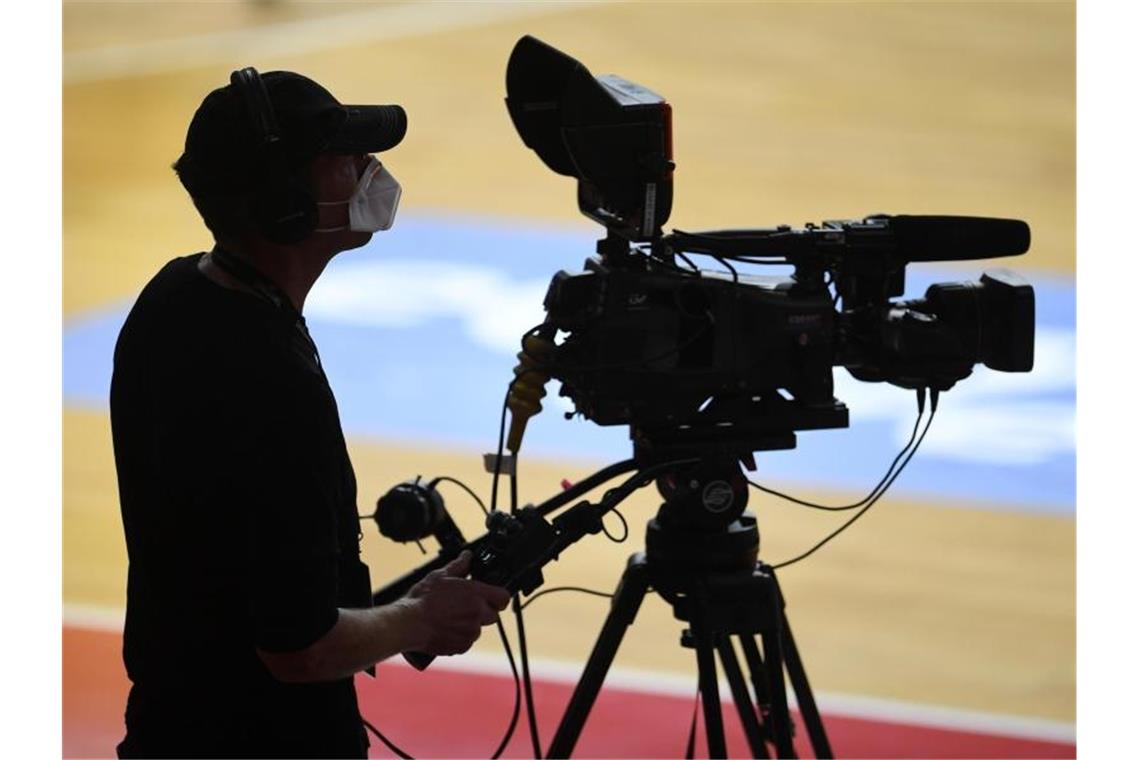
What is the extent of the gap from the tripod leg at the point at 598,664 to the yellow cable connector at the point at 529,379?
0.31 metres

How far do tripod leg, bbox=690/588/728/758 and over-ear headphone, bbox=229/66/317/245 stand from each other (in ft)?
2.81

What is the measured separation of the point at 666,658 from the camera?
12.6 feet

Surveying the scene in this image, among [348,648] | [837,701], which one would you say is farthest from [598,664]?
[837,701]

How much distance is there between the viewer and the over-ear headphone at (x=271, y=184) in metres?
1.91

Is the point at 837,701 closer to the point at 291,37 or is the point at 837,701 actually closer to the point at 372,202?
the point at 372,202

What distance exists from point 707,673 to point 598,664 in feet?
0.58

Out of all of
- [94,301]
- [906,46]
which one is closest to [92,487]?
[94,301]

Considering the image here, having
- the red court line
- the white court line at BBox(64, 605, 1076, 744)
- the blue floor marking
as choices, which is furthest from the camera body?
the blue floor marking

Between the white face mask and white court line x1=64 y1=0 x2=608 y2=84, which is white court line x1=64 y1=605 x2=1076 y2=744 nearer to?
the white face mask

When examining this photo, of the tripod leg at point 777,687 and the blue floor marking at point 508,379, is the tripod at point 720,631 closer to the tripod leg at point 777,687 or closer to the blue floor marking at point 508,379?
the tripod leg at point 777,687

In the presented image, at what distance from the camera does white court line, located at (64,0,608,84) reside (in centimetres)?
622

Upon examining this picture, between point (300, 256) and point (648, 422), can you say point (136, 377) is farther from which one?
point (648, 422)

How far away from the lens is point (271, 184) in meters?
1.92

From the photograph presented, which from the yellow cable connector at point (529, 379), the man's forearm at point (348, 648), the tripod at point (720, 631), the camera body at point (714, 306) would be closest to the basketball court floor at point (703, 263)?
the camera body at point (714, 306)
